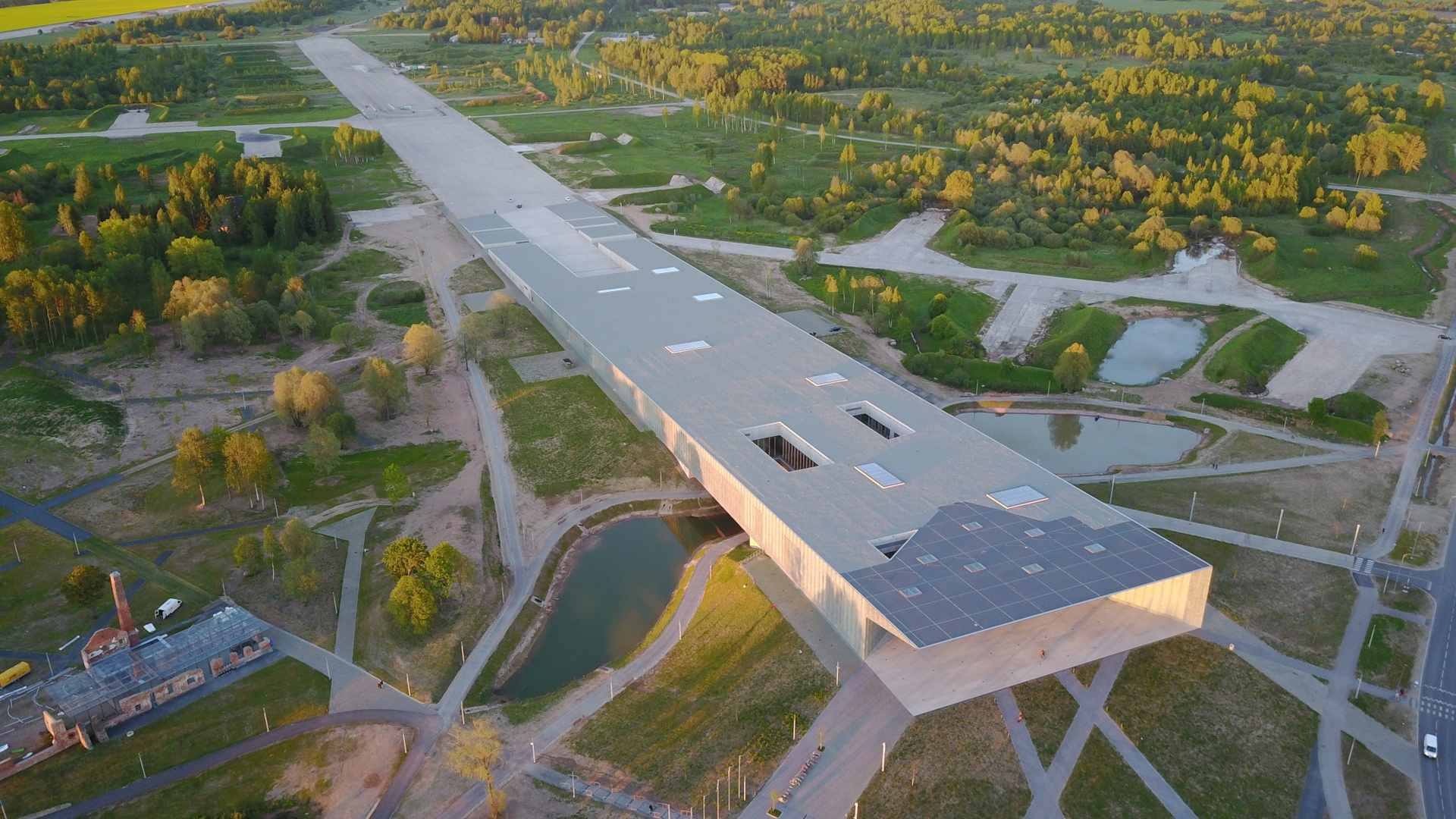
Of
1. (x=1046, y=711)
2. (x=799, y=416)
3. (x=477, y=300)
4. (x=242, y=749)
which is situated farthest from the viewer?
(x=477, y=300)

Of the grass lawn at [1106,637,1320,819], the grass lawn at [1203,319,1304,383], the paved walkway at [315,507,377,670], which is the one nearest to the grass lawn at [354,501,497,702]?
the paved walkway at [315,507,377,670]

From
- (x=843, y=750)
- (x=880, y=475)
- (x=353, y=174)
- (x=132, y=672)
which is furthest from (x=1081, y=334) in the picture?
(x=353, y=174)

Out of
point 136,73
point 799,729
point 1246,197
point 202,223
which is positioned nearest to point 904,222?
point 1246,197

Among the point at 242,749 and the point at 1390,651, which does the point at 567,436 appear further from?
the point at 1390,651

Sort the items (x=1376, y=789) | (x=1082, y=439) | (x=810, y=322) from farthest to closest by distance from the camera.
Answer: (x=810, y=322), (x=1082, y=439), (x=1376, y=789)

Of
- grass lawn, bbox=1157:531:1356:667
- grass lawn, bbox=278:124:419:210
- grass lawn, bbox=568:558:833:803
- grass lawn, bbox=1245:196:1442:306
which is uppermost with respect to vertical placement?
grass lawn, bbox=278:124:419:210

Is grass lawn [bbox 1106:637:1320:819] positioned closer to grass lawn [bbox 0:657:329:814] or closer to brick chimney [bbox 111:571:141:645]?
grass lawn [bbox 0:657:329:814]

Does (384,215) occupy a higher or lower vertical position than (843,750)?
higher
